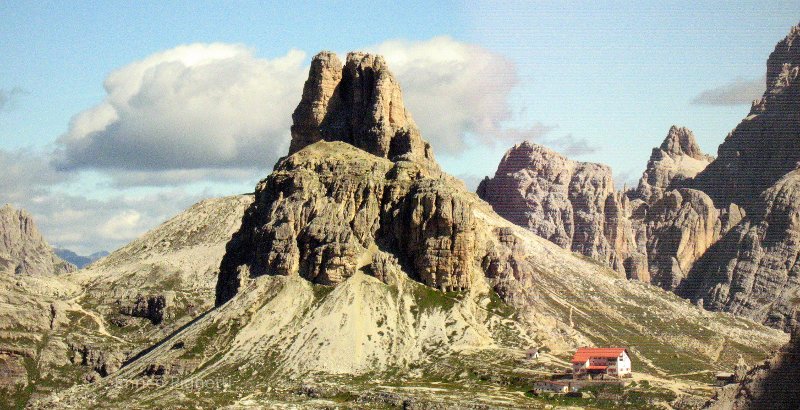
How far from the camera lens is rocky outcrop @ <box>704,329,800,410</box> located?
122062 mm

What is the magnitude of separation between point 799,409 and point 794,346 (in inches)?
272

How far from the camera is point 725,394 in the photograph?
427 ft

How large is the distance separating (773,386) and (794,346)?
4.18 m

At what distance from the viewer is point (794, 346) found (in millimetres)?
123062

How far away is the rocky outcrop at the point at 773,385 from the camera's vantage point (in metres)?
122

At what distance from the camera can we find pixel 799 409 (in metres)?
118

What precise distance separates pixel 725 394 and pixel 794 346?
999 centimetres

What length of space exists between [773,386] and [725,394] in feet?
23.0

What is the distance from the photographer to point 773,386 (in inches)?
4884

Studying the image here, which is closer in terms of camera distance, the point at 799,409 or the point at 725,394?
the point at 799,409

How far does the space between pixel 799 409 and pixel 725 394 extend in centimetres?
1246

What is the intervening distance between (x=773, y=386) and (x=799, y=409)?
5.92m

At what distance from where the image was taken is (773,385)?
124 meters
